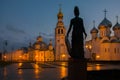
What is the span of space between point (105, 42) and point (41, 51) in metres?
64.3

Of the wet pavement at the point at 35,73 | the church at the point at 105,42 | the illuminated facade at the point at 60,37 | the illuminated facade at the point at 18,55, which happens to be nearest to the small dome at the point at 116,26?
the church at the point at 105,42

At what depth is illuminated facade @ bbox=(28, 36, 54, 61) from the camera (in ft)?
440

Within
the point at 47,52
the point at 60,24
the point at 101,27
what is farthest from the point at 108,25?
the point at 47,52

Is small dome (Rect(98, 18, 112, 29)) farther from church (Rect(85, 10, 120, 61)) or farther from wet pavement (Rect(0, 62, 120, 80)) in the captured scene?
wet pavement (Rect(0, 62, 120, 80))

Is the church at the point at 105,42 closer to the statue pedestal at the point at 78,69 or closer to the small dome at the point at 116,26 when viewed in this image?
the small dome at the point at 116,26

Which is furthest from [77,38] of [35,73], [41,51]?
[41,51]

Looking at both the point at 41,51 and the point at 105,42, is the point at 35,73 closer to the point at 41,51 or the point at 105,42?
the point at 105,42

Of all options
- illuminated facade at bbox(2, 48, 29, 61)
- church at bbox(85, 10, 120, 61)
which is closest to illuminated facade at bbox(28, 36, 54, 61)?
illuminated facade at bbox(2, 48, 29, 61)

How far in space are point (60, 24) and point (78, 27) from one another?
9445 centimetres

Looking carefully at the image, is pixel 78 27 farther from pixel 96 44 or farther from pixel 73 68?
pixel 96 44

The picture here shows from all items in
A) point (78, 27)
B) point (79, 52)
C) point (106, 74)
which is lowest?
point (106, 74)

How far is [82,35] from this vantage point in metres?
11.7

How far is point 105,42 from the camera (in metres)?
76.1

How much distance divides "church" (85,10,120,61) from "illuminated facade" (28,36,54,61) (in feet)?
158
